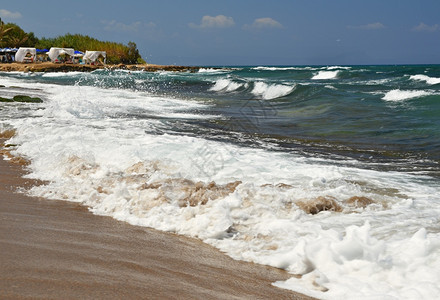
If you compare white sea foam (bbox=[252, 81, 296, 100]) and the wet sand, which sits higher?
white sea foam (bbox=[252, 81, 296, 100])

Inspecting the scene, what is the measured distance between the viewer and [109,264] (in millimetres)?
2893

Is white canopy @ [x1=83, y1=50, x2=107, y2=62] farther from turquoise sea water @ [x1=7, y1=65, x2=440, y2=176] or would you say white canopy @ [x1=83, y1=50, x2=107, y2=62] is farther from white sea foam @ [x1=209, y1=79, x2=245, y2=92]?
turquoise sea water @ [x1=7, y1=65, x2=440, y2=176]

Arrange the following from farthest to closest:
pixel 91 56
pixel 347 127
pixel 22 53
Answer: pixel 91 56 → pixel 22 53 → pixel 347 127

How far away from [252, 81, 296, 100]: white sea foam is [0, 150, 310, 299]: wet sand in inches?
820

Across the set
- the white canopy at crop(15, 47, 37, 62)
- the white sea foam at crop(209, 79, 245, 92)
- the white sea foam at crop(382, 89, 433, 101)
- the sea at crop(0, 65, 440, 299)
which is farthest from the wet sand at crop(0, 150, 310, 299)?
the white canopy at crop(15, 47, 37, 62)

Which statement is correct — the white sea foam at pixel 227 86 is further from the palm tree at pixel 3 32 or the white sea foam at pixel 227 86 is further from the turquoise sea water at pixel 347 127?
the palm tree at pixel 3 32

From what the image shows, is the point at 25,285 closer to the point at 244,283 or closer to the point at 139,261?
the point at 139,261

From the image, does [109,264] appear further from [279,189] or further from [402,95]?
[402,95]

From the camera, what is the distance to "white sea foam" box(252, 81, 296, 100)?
81.0 ft

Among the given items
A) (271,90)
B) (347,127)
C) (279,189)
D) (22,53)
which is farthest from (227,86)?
(22,53)

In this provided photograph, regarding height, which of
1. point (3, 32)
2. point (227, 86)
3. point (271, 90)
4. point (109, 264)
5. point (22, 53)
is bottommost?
point (109, 264)

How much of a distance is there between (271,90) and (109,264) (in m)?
23.9

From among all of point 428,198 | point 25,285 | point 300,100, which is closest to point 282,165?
point 428,198

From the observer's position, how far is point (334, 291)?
280 centimetres
